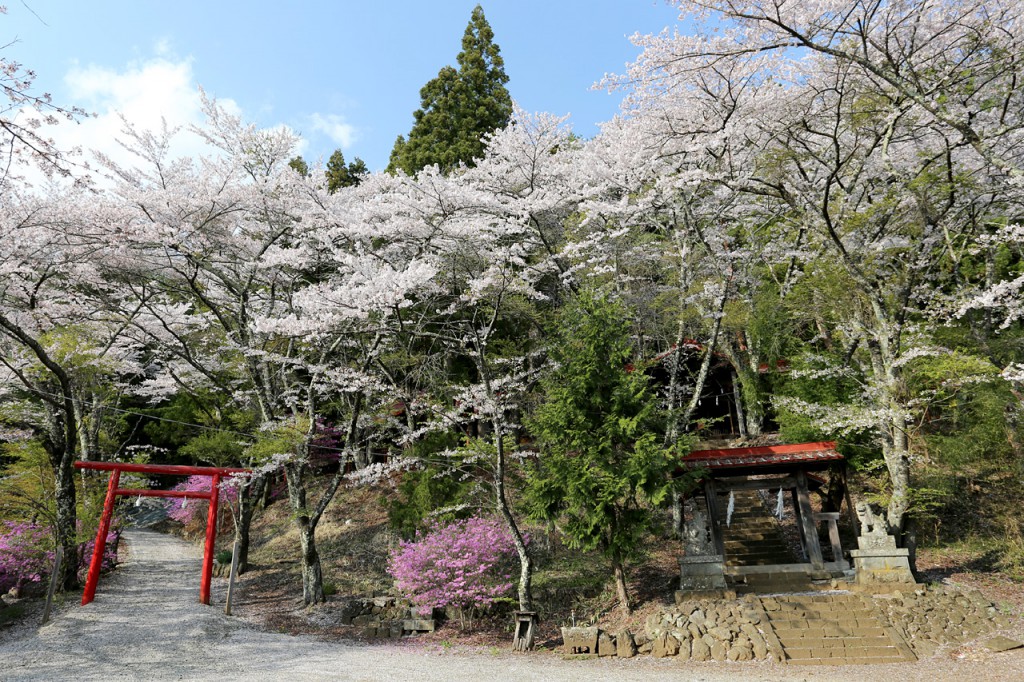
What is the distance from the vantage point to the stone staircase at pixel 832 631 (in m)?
8.70

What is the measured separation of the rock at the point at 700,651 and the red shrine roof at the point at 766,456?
3255 mm

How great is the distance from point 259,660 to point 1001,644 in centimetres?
1140

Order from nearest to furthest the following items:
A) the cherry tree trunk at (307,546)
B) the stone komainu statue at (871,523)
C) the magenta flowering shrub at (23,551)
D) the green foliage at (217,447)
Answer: the stone komainu statue at (871,523), the magenta flowering shrub at (23,551), the cherry tree trunk at (307,546), the green foliage at (217,447)

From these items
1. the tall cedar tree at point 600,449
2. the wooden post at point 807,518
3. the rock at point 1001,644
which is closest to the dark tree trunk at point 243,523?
the tall cedar tree at point 600,449

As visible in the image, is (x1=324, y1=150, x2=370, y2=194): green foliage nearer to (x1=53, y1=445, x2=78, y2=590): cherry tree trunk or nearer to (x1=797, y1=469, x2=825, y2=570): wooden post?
(x1=53, y1=445, x2=78, y2=590): cherry tree trunk

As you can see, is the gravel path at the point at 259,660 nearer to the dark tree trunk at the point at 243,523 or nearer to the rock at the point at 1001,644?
the rock at the point at 1001,644

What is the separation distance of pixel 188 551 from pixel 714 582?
60.6 feet

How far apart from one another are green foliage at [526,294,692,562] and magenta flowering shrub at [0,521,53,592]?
11.0m

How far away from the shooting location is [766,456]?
1183 centimetres

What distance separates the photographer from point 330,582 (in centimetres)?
1495

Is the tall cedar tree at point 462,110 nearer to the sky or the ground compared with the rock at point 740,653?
nearer to the sky

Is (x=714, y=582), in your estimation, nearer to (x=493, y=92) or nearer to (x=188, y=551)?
(x=188, y=551)

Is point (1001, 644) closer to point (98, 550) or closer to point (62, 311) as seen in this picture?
point (98, 550)

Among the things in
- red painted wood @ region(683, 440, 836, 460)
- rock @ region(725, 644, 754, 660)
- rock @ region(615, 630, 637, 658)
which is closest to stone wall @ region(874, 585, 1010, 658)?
rock @ region(725, 644, 754, 660)
